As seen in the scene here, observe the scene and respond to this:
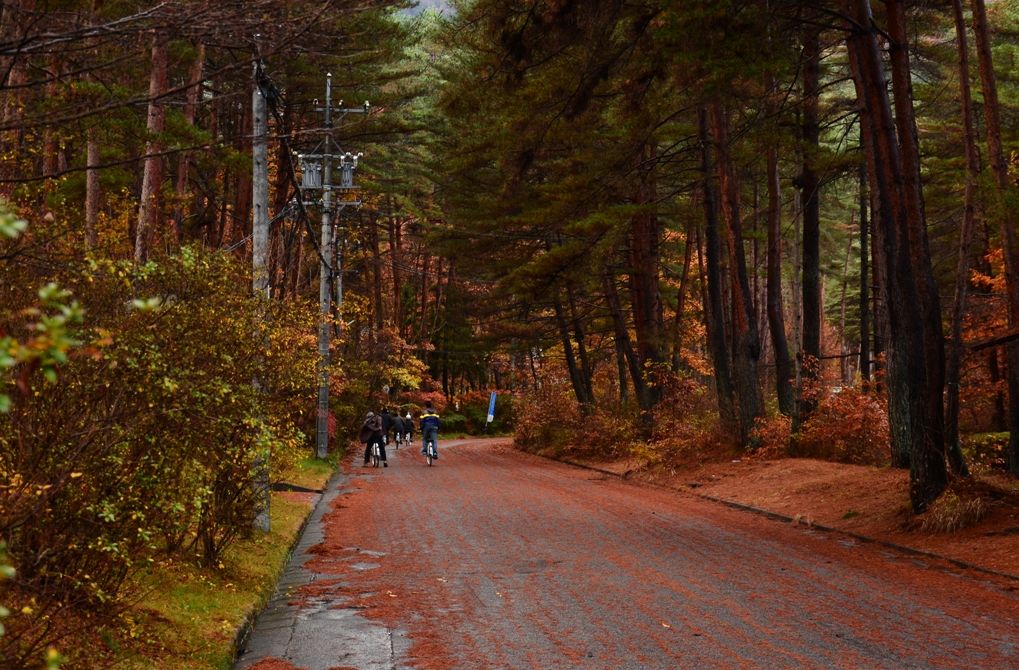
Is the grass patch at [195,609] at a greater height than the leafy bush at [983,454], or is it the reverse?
the leafy bush at [983,454]

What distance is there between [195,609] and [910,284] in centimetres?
1028

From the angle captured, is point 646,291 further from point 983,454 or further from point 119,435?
point 119,435

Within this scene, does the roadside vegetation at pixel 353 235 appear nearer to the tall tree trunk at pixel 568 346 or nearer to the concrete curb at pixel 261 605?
the concrete curb at pixel 261 605

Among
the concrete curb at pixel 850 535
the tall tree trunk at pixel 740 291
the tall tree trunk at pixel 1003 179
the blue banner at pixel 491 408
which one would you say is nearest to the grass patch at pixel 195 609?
the concrete curb at pixel 850 535

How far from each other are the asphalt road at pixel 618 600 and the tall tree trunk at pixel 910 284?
5.48ft

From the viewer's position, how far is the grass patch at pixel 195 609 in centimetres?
679

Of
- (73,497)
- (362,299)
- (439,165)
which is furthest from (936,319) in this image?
(439,165)

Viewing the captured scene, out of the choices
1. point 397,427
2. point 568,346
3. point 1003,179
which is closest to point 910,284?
point 1003,179

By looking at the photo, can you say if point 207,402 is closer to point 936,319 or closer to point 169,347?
point 169,347

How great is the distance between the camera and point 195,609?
27.7 feet

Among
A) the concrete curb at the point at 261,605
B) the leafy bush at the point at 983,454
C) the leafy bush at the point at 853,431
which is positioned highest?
the leafy bush at the point at 853,431

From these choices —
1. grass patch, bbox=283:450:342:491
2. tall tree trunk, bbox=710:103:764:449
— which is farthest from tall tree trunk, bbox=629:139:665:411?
grass patch, bbox=283:450:342:491

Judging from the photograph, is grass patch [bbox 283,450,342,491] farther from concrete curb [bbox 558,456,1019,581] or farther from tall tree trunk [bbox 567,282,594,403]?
tall tree trunk [bbox 567,282,594,403]

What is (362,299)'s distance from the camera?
2664 centimetres
